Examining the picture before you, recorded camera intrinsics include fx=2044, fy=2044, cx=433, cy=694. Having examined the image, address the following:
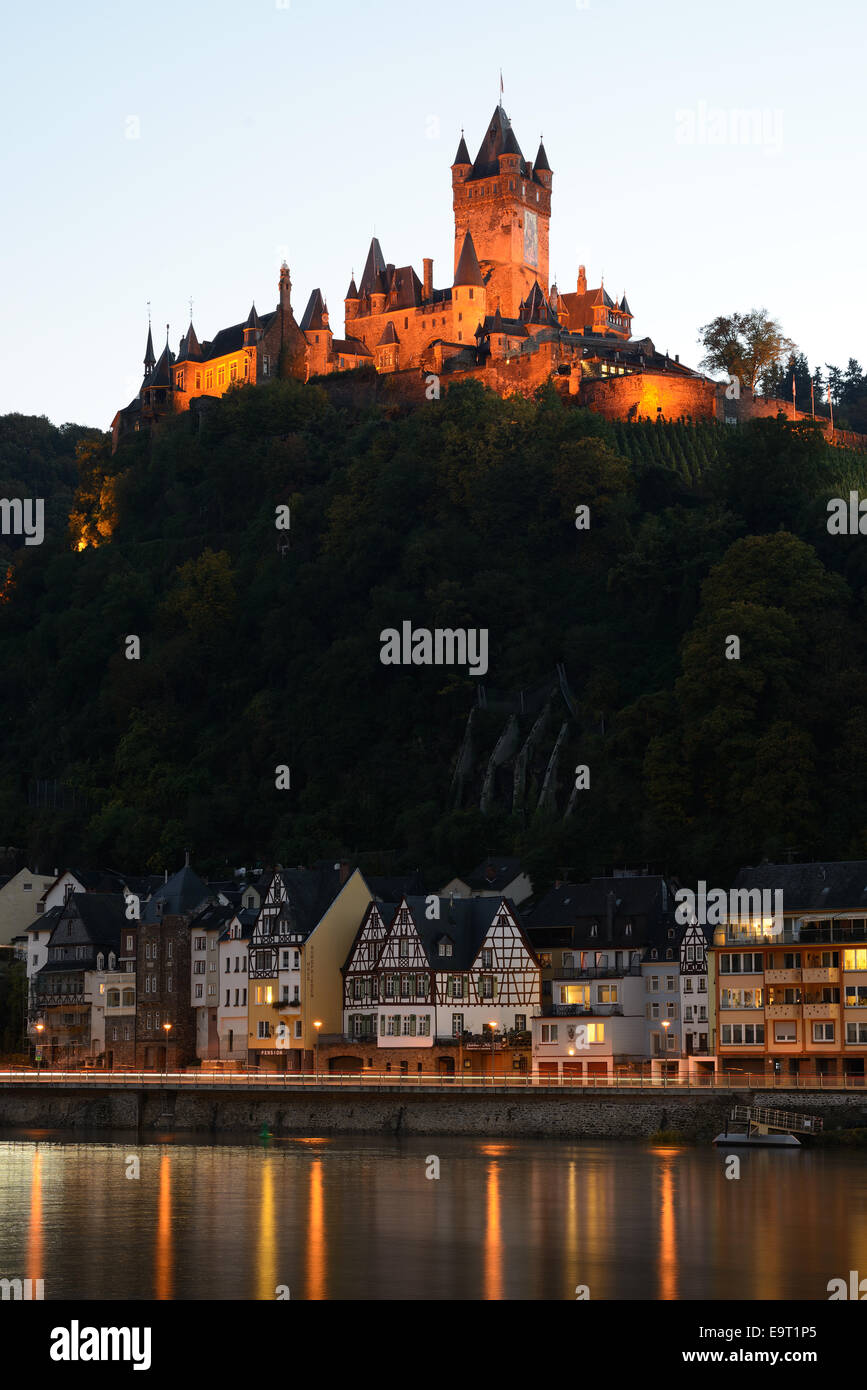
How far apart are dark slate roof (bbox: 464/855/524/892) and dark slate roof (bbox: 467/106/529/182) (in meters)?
82.4

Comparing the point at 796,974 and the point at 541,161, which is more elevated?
the point at 541,161

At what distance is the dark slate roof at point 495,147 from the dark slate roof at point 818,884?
97989 mm

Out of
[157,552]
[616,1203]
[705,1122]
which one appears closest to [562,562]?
[157,552]

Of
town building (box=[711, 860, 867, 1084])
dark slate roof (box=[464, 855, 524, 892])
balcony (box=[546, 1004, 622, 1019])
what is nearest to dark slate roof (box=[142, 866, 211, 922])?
dark slate roof (box=[464, 855, 524, 892])

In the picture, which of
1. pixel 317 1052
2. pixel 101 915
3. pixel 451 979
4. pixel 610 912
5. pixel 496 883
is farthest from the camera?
pixel 101 915

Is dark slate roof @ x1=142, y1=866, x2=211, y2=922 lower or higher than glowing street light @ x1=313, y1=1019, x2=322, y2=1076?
higher

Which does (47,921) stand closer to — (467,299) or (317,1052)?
(317,1052)

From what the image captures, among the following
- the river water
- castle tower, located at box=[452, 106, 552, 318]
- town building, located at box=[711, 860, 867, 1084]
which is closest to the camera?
the river water

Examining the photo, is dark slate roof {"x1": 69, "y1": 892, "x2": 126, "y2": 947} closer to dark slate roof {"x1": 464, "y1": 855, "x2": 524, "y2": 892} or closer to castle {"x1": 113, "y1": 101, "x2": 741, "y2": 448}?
dark slate roof {"x1": 464, "y1": 855, "x2": 524, "y2": 892}

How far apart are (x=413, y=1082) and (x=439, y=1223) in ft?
84.4

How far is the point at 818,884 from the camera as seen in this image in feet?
225

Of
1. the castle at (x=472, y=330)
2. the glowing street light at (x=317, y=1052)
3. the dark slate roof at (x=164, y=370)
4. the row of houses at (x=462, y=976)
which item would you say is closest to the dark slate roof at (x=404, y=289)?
the castle at (x=472, y=330)

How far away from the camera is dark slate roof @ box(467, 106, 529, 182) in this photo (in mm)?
A: 157250

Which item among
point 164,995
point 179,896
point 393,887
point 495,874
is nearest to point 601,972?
point 495,874
